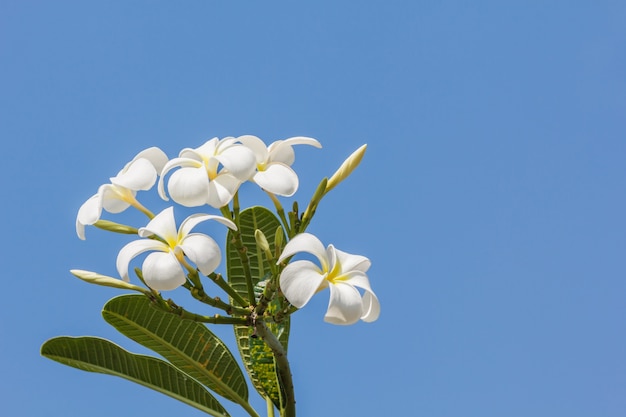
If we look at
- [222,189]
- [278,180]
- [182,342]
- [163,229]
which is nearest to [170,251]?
[163,229]

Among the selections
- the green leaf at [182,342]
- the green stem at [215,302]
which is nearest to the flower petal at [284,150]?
the green stem at [215,302]

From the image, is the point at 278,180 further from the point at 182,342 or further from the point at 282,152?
the point at 182,342

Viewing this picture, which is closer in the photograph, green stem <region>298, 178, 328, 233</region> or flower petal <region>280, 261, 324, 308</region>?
flower petal <region>280, 261, 324, 308</region>

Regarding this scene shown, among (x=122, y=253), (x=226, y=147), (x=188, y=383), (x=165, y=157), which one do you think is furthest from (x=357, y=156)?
(x=188, y=383)

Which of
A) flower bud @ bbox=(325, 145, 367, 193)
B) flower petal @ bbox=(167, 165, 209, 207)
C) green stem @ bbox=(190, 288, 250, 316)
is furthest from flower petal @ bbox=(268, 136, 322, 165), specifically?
green stem @ bbox=(190, 288, 250, 316)

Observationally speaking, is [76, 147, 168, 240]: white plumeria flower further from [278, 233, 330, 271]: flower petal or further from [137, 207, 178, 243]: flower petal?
[278, 233, 330, 271]: flower petal

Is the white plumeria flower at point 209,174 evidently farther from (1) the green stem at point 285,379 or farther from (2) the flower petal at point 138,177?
(1) the green stem at point 285,379

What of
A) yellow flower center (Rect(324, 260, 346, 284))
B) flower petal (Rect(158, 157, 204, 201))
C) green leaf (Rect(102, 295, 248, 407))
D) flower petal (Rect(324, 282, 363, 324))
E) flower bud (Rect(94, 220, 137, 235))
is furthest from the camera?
green leaf (Rect(102, 295, 248, 407))
